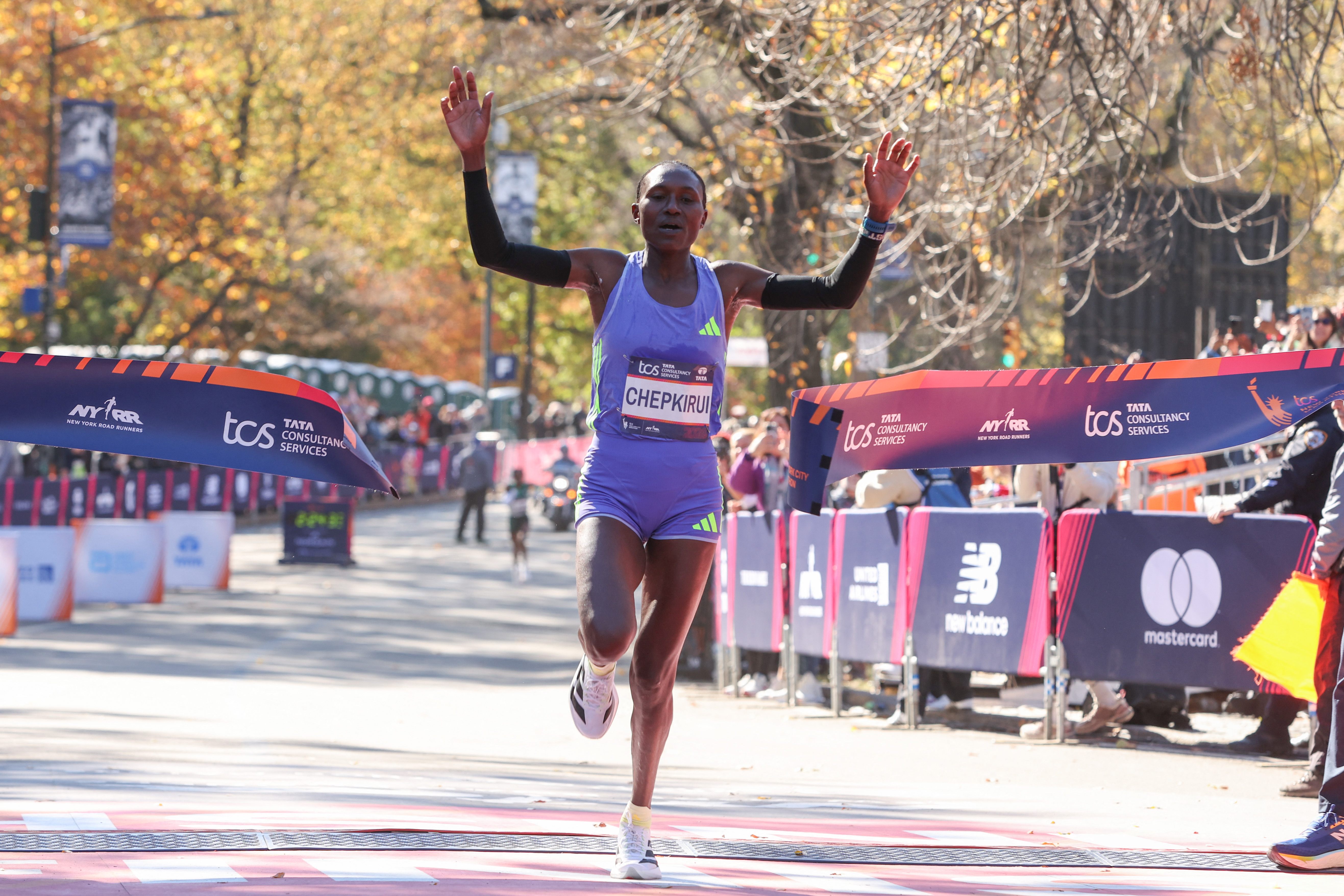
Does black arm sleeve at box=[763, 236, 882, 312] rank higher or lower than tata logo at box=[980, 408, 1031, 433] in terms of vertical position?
higher

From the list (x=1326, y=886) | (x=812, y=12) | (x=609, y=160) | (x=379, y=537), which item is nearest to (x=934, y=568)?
(x=812, y=12)

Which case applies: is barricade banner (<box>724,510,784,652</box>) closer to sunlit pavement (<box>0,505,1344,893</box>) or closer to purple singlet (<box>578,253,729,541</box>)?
sunlit pavement (<box>0,505,1344,893</box>)

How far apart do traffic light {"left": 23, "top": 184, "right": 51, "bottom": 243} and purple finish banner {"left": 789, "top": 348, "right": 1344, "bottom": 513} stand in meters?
20.3

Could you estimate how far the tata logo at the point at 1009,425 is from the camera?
827 cm

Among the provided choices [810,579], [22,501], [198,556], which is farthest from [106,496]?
[810,579]

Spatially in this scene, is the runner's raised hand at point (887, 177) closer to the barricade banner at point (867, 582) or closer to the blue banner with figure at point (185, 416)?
the blue banner with figure at point (185, 416)

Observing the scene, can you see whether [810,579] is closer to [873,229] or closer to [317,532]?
[873,229]

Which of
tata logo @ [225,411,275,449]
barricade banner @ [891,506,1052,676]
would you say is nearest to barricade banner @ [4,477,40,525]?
barricade banner @ [891,506,1052,676]

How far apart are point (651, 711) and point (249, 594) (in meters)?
17.9

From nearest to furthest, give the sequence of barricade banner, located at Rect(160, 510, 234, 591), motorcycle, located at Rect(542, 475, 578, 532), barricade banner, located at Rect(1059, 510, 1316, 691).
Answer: barricade banner, located at Rect(1059, 510, 1316, 691), barricade banner, located at Rect(160, 510, 234, 591), motorcycle, located at Rect(542, 475, 578, 532)

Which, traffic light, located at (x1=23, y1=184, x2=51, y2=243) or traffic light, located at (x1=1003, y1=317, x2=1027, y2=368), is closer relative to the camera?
traffic light, located at (x1=1003, y1=317, x2=1027, y2=368)

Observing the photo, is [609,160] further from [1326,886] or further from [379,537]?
[1326,886]

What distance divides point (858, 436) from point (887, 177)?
2.89 metres

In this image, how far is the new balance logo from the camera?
5293 millimetres
